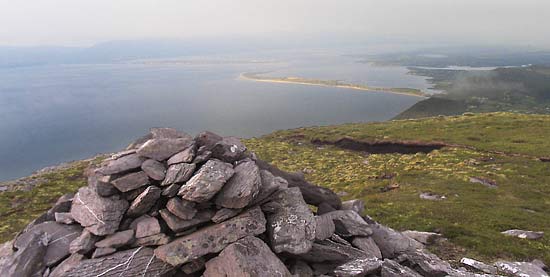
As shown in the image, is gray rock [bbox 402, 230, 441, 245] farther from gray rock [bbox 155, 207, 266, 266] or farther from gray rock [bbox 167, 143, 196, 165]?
gray rock [bbox 167, 143, 196, 165]

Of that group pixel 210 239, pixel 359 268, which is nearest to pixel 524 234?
pixel 359 268

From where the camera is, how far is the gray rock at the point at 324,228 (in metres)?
16.8

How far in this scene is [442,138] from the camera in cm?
6122

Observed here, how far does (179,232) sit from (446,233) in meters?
18.5

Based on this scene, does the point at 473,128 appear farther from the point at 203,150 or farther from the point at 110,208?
the point at 110,208

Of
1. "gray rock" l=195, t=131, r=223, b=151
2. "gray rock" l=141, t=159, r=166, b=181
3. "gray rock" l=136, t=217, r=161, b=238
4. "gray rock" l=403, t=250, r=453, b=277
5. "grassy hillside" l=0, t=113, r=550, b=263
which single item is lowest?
"grassy hillside" l=0, t=113, r=550, b=263

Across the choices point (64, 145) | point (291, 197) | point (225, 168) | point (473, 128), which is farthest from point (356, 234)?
point (64, 145)

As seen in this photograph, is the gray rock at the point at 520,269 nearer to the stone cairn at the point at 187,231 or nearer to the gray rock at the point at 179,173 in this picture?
the stone cairn at the point at 187,231

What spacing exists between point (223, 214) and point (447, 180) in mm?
31528

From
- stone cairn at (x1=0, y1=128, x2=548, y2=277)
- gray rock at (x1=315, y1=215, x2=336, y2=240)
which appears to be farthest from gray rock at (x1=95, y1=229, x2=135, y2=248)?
gray rock at (x1=315, y1=215, x2=336, y2=240)

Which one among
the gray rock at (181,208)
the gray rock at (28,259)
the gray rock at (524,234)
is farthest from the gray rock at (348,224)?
the gray rock at (28,259)

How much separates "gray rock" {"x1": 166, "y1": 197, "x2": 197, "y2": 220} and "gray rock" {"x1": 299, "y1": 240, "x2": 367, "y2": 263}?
498 cm

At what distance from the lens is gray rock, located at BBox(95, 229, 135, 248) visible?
1487 centimetres

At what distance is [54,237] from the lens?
53.3 feet
